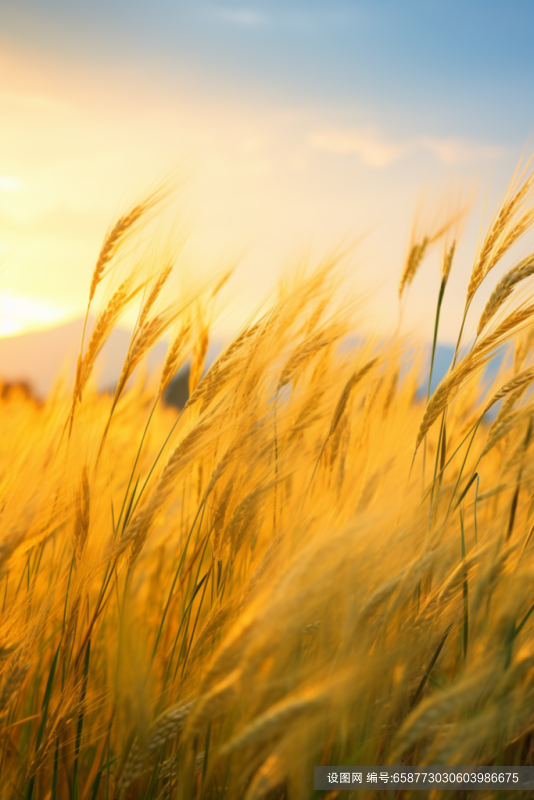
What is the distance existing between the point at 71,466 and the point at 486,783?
861 mm

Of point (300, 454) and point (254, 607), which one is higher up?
point (300, 454)

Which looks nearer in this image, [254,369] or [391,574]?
[391,574]

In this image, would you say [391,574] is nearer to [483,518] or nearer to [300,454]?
[300,454]

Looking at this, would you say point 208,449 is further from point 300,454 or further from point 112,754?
point 112,754

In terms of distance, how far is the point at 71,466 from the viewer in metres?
0.96

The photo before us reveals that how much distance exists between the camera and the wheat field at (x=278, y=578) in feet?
1.89

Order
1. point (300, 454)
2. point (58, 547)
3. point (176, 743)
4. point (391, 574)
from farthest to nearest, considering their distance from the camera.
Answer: point (58, 547) < point (300, 454) < point (176, 743) < point (391, 574)

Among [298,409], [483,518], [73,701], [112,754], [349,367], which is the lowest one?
[112,754]

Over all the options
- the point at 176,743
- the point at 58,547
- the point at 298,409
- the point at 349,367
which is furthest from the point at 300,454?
the point at 58,547

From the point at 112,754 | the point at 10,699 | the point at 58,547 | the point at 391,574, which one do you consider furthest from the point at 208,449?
the point at 58,547

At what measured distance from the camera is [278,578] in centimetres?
58

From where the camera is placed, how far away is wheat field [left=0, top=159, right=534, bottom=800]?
58 cm

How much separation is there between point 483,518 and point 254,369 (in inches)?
42.7

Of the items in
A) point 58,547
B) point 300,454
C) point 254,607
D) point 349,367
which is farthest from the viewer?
point 58,547
